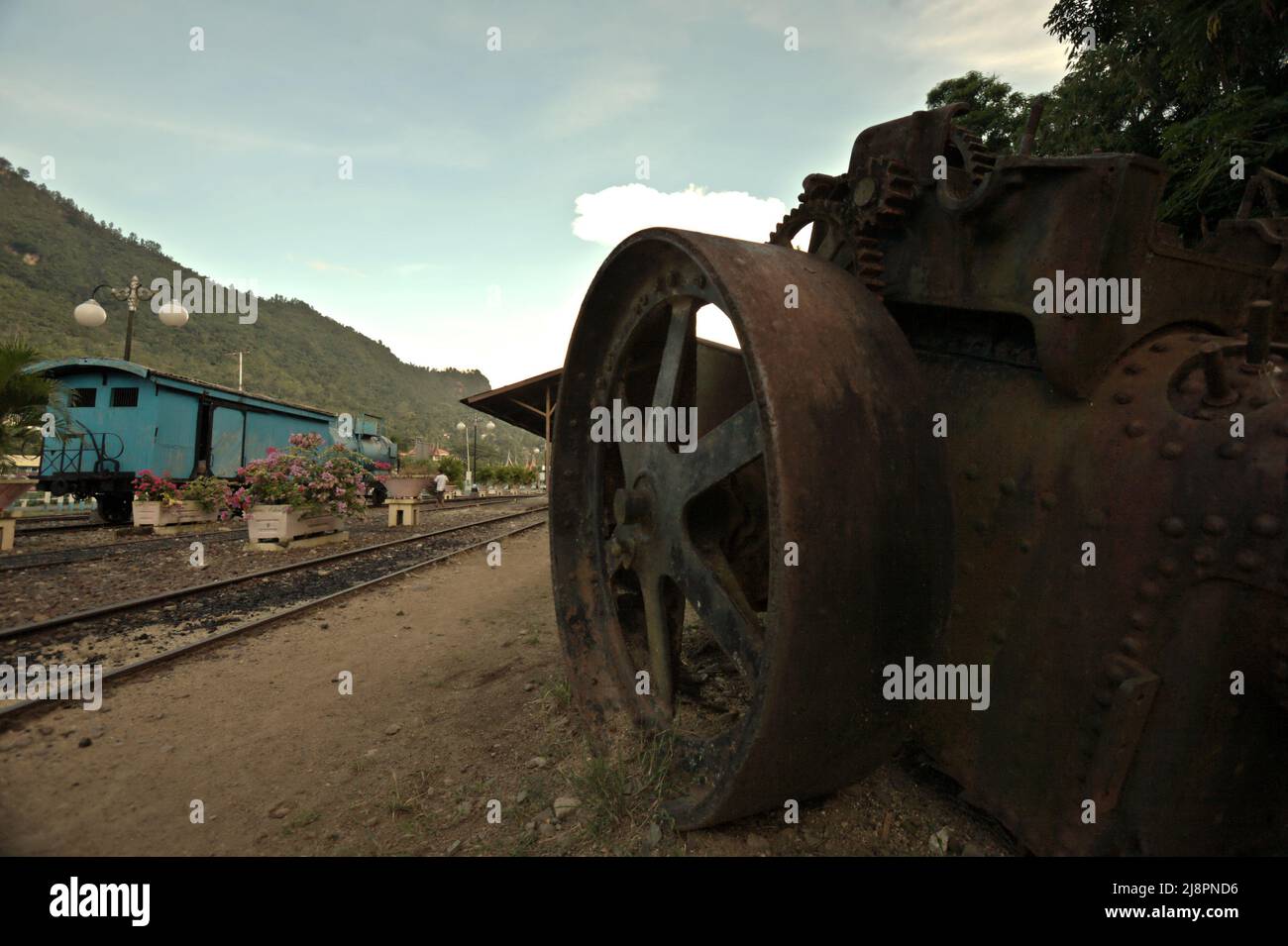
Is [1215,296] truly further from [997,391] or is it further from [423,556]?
[423,556]

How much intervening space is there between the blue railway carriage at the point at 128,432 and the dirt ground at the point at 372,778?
12.5m

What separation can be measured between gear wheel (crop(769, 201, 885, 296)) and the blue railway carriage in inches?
605

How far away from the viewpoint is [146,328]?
174ft

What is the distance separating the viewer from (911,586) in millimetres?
1689

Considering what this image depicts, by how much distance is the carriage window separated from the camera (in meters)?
14.6

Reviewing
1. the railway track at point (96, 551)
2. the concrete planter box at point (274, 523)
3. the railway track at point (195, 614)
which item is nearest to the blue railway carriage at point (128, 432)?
the railway track at point (96, 551)

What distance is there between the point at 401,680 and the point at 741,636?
280 centimetres

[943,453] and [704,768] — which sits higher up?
[943,453]

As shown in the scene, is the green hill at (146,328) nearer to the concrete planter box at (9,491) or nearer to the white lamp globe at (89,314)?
the white lamp globe at (89,314)

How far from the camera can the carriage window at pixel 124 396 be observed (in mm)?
14633

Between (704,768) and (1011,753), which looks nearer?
(1011,753)

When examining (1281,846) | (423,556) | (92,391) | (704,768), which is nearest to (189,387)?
(92,391)

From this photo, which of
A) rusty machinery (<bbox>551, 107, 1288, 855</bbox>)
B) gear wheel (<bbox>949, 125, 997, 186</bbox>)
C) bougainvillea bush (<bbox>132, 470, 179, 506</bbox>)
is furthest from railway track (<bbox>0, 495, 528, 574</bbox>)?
gear wheel (<bbox>949, 125, 997, 186</bbox>)

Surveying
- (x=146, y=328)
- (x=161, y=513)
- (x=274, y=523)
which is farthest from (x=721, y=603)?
(x=146, y=328)
